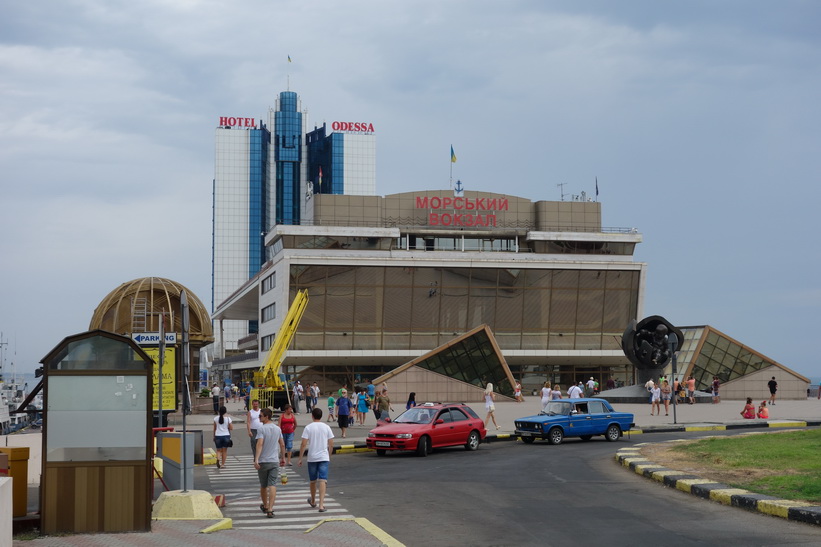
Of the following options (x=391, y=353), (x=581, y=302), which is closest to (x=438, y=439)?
(x=391, y=353)

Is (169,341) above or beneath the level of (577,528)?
above

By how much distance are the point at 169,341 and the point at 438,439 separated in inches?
569

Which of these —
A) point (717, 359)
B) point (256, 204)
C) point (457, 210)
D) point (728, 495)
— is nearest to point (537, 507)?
point (728, 495)

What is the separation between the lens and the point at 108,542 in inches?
442

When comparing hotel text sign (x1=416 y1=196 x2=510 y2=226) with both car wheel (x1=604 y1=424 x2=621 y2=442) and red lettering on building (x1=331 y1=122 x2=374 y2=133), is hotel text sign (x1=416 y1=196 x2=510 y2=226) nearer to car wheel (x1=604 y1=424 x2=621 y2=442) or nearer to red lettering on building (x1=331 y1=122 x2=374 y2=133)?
car wheel (x1=604 y1=424 x2=621 y2=442)

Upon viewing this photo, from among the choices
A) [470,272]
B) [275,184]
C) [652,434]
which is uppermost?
[275,184]

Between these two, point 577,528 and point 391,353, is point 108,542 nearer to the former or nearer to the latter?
point 577,528

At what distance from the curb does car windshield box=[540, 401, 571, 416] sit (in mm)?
8301

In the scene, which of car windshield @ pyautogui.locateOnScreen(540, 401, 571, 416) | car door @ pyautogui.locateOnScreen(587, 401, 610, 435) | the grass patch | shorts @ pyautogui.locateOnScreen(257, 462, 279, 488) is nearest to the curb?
the grass patch

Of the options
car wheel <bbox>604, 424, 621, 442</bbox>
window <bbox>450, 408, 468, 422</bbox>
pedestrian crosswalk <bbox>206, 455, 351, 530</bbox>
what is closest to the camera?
pedestrian crosswalk <bbox>206, 455, 351, 530</bbox>

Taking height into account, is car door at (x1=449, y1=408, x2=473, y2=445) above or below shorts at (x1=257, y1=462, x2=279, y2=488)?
below

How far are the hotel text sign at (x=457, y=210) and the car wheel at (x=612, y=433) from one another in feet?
173

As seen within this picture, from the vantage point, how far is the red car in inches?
1007

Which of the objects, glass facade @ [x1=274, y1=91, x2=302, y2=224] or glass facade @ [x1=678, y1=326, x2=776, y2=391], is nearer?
glass facade @ [x1=678, y1=326, x2=776, y2=391]
